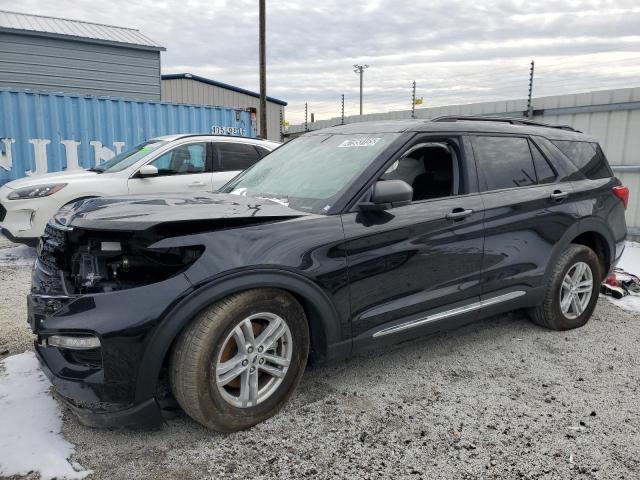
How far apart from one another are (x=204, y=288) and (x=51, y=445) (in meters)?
1.13

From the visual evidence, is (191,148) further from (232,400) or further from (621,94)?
(621,94)

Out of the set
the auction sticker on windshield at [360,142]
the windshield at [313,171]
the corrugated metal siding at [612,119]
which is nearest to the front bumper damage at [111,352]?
the windshield at [313,171]

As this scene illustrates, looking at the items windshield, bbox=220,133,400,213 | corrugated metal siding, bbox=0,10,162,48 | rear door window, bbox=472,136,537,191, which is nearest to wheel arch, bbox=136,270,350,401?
windshield, bbox=220,133,400,213

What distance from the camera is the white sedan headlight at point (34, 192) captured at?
6242 millimetres

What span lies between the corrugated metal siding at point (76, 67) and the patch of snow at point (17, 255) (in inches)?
416

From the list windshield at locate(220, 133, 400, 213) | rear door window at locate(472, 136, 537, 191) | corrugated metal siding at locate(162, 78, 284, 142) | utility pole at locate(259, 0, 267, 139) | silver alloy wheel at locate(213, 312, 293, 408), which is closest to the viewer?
silver alloy wheel at locate(213, 312, 293, 408)

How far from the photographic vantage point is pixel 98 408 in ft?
7.73

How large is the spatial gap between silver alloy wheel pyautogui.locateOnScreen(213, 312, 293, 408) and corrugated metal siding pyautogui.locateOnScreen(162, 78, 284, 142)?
23.8 m

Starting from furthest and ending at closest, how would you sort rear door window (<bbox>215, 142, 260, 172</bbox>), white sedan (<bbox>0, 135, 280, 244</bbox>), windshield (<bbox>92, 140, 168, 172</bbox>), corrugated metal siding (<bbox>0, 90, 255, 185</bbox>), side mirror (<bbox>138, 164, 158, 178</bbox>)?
1. corrugated metal siding (<bbox>0, 90, 255, 185</bbox>)
2. rear door window (<bbox>215, 142, 260, 172</bbox>)
3. windshield (<bbox>92, 140, 168, 172</bbox>)
4. side mirror (<bbox>138, 164, 158, 178</bbox>)
5. white sedan (<bbox>0, 135, 280, 244</bbox>)

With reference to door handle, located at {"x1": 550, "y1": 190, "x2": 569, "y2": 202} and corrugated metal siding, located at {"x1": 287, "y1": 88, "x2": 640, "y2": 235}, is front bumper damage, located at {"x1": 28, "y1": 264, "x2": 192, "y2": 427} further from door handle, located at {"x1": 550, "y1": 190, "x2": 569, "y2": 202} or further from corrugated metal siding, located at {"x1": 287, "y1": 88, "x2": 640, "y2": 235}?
corrugated metal siding, located at {"x1": 287, "y1": 88, "x2": 640, "y2": 235}

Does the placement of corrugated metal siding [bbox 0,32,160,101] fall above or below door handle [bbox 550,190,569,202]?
above

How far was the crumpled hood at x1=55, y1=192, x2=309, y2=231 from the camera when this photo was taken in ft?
8.10

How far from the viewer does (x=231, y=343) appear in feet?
8.52

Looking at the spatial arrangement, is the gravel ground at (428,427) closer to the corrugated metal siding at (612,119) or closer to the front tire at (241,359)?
the front tire at (241,359)
